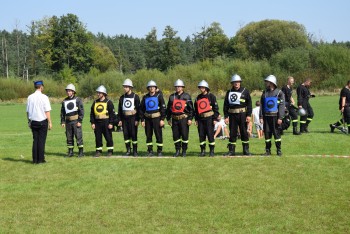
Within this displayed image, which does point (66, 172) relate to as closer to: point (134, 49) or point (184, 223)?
point (184, 223)

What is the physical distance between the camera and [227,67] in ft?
228

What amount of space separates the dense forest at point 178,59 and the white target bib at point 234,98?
49.3m

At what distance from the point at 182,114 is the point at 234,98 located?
5.32 ft

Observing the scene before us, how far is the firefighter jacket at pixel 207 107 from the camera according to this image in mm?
14141

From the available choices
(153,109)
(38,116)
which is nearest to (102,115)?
(153,109)

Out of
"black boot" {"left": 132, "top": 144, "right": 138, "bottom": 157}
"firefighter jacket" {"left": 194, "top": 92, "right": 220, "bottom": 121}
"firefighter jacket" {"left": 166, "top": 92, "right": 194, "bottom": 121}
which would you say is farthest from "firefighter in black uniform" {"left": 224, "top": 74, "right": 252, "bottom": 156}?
"black boot" {"left": 132, "top": 144, "right": 138, "bottom": 157}

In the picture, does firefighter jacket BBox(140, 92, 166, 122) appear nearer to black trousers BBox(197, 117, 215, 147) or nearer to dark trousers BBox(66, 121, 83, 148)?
black trousers BBox(197, 117, 215, 147)

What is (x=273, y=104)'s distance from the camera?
13836 mm

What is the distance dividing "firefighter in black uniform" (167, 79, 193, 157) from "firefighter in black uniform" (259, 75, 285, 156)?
222 cm

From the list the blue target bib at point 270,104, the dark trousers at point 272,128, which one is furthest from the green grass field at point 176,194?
the blue target bib at point 270,104

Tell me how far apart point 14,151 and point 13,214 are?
8412mm

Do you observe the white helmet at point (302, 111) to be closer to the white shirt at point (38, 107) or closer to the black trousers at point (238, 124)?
the black trousers at point (238, 124)

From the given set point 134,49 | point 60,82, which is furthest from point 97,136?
point 134,49

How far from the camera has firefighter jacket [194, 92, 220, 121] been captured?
1414 centimetres
